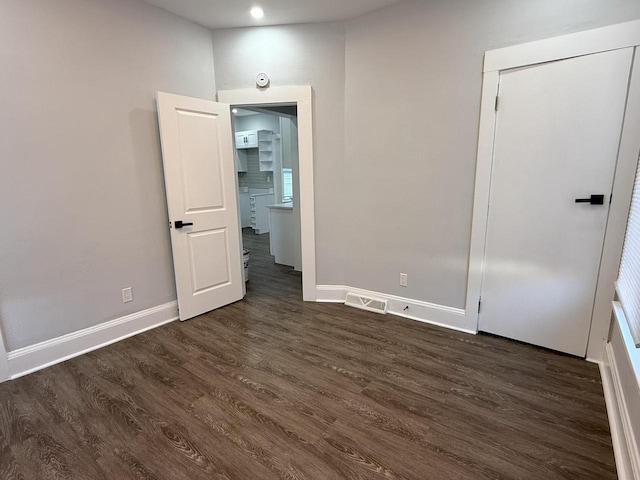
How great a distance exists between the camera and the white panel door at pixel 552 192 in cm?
203

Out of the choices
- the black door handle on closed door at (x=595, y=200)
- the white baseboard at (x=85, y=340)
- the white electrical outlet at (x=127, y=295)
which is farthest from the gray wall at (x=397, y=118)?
the white electrical outlet at (x=127, y=295)

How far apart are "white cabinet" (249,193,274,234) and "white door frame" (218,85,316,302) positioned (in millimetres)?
4333

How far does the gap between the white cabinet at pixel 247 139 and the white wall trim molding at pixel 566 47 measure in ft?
19.6

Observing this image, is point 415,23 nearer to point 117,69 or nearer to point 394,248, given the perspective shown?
point 394,248

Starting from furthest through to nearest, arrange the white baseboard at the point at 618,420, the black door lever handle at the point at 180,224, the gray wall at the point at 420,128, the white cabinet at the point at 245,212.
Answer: the white cabinet at the point at 245,212 < the black door lever handle at the point at 180,224 < the gray wall at the point at 420,128 < the white baseboard at the point at 618,420

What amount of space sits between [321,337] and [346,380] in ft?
2.00

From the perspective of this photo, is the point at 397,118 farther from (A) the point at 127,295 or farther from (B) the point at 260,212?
(B) the point at 260,212

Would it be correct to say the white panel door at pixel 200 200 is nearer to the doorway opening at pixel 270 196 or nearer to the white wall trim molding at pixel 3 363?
the doorway opening at pixel 270 196

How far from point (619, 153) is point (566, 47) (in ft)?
2.45

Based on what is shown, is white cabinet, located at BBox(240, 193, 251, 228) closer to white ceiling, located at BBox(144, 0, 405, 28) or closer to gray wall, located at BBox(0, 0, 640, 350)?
gray wall, located at BBox(0, 0, 640, 350)

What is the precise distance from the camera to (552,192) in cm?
223

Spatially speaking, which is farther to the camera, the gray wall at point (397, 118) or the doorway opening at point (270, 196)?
the doorway opening at point (270, 196)

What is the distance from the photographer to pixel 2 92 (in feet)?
6.68

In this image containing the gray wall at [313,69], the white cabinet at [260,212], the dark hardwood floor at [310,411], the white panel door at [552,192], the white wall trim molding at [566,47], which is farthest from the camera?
the white cabinet at [260,212]
